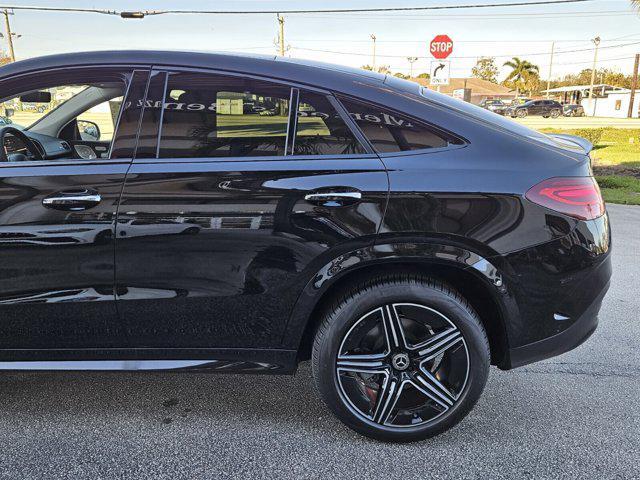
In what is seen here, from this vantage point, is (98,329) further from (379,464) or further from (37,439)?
(379,464)

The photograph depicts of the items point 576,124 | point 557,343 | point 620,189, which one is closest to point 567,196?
point 557,343

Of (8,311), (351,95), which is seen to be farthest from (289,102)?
(8,311)

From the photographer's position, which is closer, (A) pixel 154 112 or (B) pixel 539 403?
(A) pixel 154 112

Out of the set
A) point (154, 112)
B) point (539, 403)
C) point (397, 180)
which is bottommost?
point (539, 403)

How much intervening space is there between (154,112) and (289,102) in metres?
0.63

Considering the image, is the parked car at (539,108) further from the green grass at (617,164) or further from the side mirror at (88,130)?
the side mirror at (88,130)

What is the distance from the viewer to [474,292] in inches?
101

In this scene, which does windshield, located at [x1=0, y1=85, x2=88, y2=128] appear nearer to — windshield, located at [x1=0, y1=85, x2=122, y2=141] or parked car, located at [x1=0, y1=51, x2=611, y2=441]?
windshield, located at [x1=0, y1=85, x2=122, y2=141]

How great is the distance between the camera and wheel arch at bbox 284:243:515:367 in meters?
2.38

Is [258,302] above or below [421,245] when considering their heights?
below

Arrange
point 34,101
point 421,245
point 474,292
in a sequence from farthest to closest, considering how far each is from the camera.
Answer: point 34,101, point 474,292, point 421,245

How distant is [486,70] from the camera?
98750 millimetres

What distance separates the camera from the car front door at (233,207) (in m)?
2.37

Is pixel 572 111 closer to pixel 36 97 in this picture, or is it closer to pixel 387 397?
pixel 387 397
